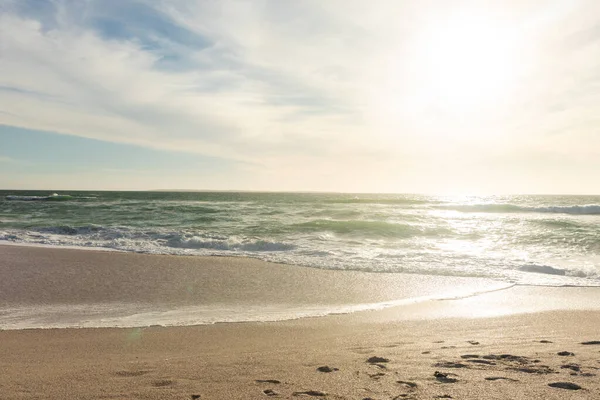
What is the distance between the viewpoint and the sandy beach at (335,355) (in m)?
3.42

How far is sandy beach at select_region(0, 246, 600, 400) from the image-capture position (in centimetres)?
342

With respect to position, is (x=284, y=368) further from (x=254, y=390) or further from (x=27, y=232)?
(x=27, y=232)

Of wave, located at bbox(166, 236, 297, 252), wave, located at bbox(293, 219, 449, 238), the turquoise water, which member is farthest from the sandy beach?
wave, located at bbox(293, 219, 449, 238)

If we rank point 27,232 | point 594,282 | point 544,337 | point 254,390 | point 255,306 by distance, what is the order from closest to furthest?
point 254,390 → point 544,337 → point 255,306 → point 594,282 → point 27,232

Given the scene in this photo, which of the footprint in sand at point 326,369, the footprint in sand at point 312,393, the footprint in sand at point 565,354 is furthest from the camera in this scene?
the footprint in sand at point 565,354

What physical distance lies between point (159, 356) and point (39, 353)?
1270mm

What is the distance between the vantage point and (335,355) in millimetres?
4426

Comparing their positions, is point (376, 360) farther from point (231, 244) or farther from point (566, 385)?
point (231, 244)

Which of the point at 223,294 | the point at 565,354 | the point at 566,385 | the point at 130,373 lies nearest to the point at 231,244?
the point at 223,294

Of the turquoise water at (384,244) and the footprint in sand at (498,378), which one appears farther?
the turquoise water at (384,244)

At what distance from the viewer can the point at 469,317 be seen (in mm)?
6246

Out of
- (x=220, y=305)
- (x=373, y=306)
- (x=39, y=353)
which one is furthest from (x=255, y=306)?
(x=39, y=353)

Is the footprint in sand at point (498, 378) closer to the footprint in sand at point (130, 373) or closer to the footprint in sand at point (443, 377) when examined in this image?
the footprint in sand at point (443, 377)

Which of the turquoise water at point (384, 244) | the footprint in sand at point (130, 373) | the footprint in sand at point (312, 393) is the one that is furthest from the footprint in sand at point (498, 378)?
the turquoise water at point (384, 244)
